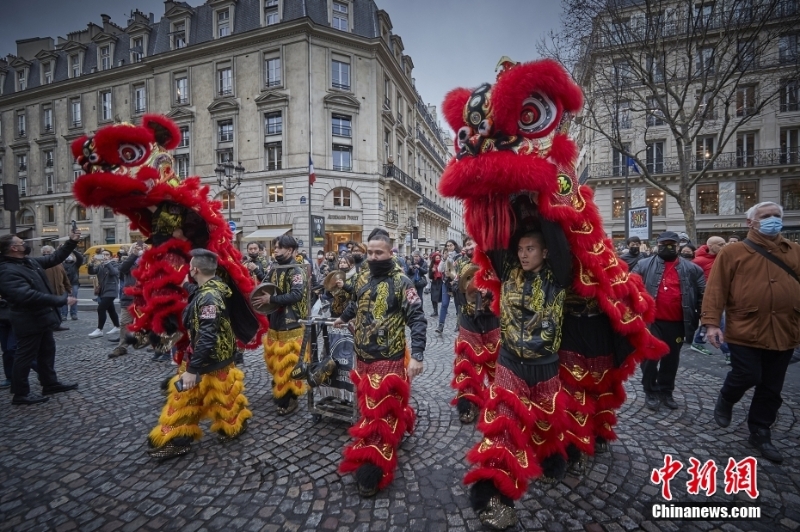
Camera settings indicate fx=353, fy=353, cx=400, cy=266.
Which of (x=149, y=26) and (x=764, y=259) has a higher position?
(x=149, y=26)

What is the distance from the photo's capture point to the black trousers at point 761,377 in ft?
10.4

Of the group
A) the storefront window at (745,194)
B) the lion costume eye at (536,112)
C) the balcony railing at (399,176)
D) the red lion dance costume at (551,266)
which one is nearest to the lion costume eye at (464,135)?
the red lion dance costume at (551,266)

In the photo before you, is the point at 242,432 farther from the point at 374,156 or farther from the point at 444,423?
the point at 374,156

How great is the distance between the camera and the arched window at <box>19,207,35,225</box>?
3409cm

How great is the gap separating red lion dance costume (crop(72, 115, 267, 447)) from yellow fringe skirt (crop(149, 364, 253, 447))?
1 cm

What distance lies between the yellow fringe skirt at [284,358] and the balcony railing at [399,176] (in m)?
24.2

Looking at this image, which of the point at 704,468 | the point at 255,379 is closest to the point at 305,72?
the point at 255,379

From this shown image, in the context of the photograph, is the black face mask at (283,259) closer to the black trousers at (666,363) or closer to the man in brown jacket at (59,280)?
the black trousers at (666,363)

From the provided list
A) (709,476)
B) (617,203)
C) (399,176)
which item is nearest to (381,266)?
(709,476)

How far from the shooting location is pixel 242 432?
3.69 meters

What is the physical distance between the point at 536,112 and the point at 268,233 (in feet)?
82.0

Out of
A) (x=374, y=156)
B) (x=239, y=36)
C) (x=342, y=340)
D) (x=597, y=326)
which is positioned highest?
(x=239, y=36)

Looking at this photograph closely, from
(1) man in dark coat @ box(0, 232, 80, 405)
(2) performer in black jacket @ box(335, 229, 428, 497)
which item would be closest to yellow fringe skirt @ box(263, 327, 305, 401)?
(2) performer in black jacket @ box(335, 229, 428, 497)

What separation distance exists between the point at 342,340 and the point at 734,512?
344cm
